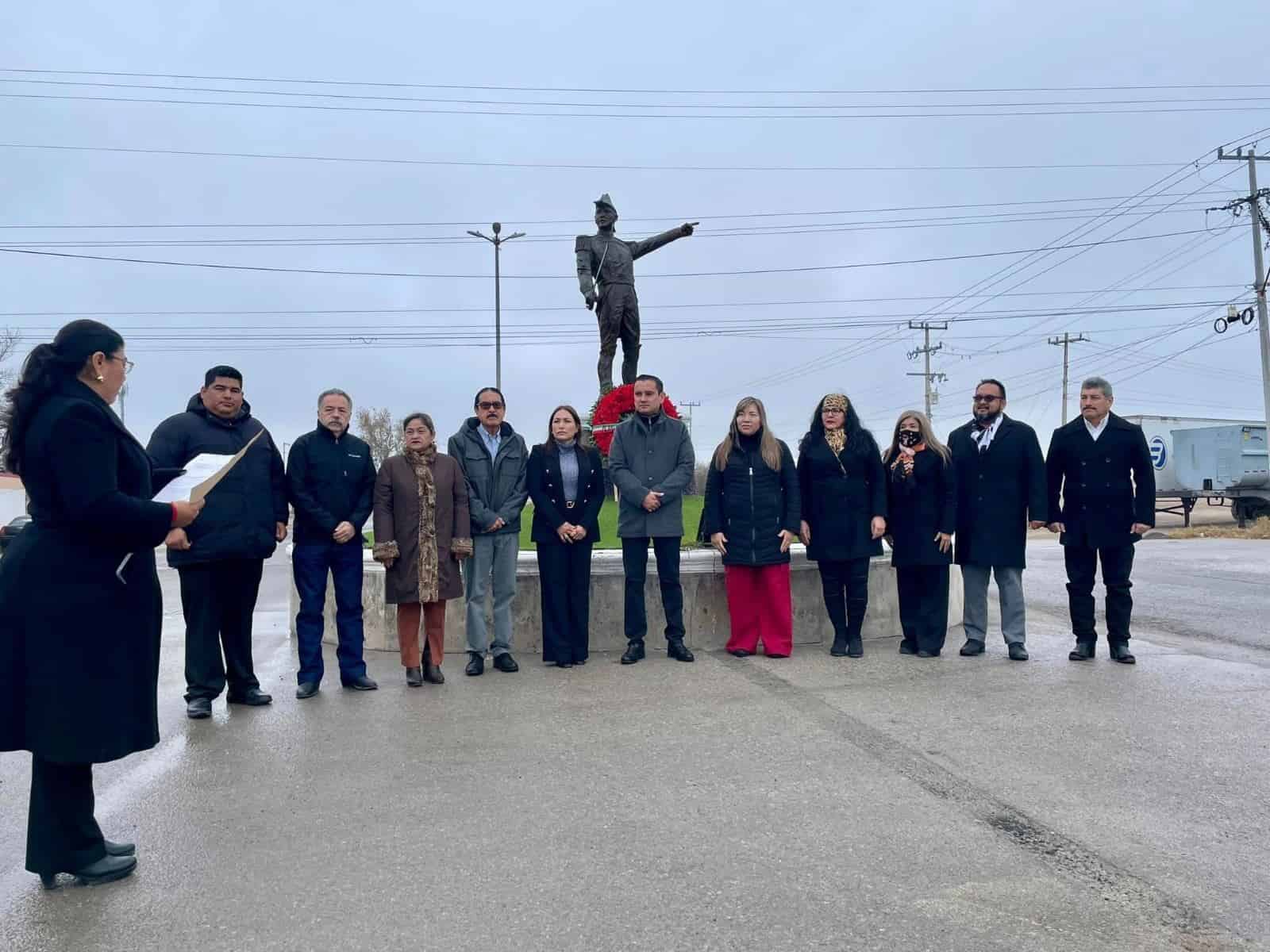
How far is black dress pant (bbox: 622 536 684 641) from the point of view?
718cm

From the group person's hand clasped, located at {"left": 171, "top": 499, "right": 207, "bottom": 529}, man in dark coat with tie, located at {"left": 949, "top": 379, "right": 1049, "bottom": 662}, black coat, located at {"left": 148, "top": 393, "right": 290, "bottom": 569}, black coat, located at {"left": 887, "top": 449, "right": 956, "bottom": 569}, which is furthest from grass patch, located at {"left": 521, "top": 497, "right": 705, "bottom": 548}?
person's hand clasped, located at {"left": 171, "top": 499, "right": 207, "bottom": 529}

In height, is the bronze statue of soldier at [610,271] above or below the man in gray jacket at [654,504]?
above

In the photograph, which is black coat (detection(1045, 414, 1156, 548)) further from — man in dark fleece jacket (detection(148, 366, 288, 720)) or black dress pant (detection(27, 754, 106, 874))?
black dress pant (detection(27, 754, 106, 874))

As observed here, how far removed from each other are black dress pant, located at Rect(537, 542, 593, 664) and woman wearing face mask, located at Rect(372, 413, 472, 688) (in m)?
0.66

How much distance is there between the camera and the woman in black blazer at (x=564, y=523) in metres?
7.00

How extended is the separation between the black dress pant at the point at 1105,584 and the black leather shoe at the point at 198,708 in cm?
572

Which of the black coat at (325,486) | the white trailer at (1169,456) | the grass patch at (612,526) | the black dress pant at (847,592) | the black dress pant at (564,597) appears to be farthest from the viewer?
the white trailer at (1169,456)

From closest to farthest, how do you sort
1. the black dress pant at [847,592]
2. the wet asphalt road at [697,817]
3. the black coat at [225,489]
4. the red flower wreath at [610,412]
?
the wet asphalt road at [697,817] < the black coat at [225,489] < the black dress pant at [847,592] < the red flower wreath at [610,412]

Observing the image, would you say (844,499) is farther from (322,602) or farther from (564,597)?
(322,602)

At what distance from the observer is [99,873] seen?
11.2 ft

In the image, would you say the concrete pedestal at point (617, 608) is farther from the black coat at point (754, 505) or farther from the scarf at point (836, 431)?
the scarf at point (836, 431)

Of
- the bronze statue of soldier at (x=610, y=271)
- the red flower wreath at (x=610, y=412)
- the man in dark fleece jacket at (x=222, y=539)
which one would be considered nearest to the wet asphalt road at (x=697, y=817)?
the man in dark fleece jacket at (x=222, y=539)

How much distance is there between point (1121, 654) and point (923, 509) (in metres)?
1.68

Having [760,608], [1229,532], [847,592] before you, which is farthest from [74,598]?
[1229,532]
